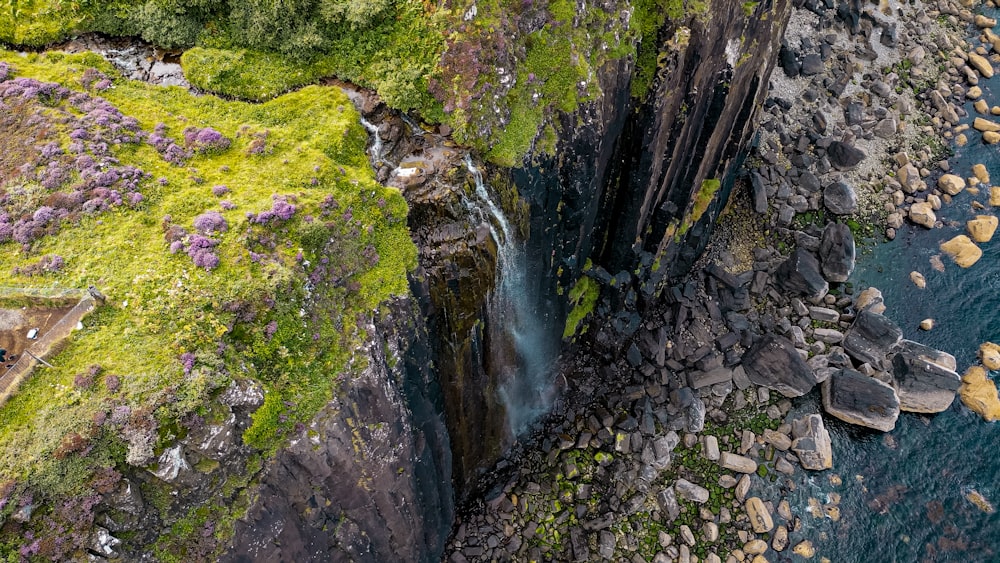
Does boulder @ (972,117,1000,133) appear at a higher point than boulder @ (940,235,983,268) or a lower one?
higher

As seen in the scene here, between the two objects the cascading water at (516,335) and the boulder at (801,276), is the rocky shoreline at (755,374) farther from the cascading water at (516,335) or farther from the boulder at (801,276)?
the cascading water at (516,335)

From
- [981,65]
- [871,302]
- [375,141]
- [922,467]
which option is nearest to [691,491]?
[922,467]

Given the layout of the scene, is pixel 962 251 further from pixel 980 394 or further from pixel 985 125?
pixel 985 125

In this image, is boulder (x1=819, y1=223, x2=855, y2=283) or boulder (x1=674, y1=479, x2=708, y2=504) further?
boulder (x1=819, y1=223, x2=855, y2=283)

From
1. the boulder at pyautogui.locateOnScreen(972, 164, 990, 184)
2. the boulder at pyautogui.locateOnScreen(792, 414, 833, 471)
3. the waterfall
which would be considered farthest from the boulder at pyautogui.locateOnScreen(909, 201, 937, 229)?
the waterfall

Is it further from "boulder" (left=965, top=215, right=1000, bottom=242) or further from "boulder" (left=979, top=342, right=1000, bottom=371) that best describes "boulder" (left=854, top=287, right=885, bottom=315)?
"boulder" (left=965, top=215, right=1000, bottom=242)

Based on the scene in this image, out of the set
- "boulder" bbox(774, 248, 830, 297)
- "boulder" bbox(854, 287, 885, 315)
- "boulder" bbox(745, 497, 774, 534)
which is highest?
"boulder" bbox(774, 248, 830, 297)
